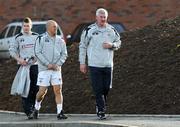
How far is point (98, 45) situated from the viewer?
12320 mm

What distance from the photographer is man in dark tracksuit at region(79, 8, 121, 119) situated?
12.3 metres

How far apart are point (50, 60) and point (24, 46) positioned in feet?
2.58

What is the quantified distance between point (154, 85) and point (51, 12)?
21.3 m

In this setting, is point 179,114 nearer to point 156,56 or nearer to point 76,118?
point 76,118

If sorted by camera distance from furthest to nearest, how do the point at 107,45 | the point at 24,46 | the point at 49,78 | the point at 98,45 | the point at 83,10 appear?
the point at 83,10 → the point at 24,46 → the point at 49,78 → the point at 98,45 → the point at 107,45

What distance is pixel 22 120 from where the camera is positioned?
1306cm

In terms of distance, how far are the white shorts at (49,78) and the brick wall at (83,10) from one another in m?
22.4

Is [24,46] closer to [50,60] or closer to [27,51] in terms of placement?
[27,51]

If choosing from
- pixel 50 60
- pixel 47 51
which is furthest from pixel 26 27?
pixel 50 60

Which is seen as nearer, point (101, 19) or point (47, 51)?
point (101, 19)

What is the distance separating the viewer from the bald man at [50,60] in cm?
1248

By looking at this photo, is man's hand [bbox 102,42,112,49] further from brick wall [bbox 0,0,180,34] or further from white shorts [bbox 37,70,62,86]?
brick wall [bbox 0,0,180,34]

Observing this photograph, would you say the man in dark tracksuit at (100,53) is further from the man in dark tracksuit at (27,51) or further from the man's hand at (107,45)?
the man in dark tracksuit at (27,51)

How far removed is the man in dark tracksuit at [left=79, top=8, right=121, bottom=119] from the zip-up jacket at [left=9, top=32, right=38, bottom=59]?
1120 millimetres
